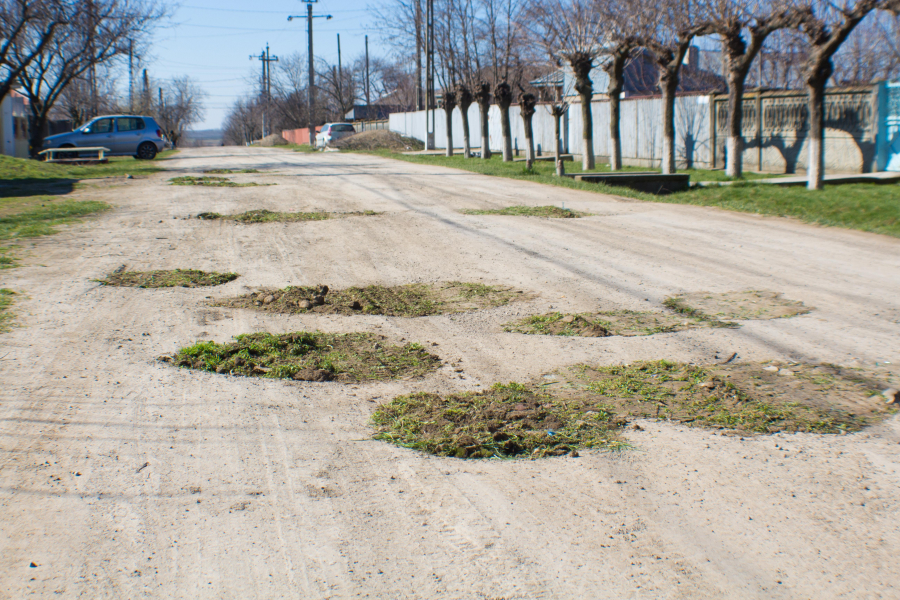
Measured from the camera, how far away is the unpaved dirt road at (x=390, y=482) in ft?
9.17

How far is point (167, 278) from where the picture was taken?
805 centimetres

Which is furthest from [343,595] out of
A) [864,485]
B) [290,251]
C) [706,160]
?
[706,160]

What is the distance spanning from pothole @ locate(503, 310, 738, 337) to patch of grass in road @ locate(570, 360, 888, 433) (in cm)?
86

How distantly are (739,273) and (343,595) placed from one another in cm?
659

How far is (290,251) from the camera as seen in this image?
9.68m

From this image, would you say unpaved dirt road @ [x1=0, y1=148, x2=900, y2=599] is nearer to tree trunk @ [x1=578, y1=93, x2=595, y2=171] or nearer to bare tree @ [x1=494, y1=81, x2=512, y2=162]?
tree trunk @ [x1=578, y1=93, x2=595, y2=171]

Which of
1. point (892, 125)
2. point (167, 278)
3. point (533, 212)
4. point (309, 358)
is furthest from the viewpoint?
point (892, 125)

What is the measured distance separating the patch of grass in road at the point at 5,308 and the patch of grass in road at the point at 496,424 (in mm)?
3548

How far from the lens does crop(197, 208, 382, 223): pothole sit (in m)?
12.5

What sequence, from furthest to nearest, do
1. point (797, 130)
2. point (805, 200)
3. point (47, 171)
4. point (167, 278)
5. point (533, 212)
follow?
point (47, 171) < point (797, 130) < point (805, 200) < point (533, 212) < point (167, 278)

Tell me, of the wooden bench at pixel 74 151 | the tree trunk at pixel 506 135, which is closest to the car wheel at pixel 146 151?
the wooden bench at pixel 74 151

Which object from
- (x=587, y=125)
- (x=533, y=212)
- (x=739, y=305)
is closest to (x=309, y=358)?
(x=739, y=305)

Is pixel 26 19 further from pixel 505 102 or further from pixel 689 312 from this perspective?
pixel 689 312

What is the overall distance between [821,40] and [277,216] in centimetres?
1094
